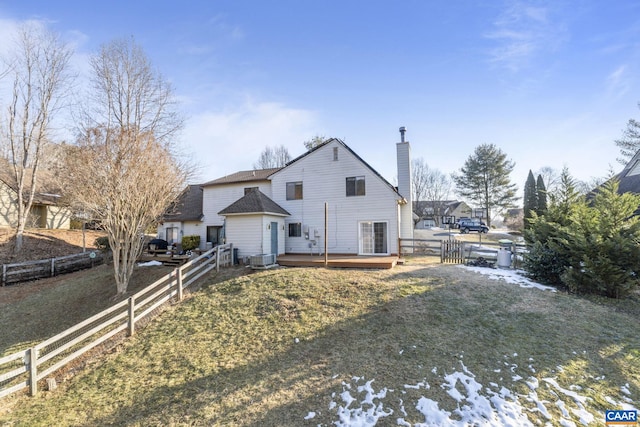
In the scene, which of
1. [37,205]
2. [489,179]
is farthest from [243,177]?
→ [489,179]

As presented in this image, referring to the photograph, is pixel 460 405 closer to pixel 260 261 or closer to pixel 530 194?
pixel 260 261

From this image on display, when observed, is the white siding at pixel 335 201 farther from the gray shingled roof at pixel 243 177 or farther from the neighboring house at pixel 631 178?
the neighboring house at pixel 631 178

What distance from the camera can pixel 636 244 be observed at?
8.12 meters

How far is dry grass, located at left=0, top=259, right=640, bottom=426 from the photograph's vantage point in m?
4.88

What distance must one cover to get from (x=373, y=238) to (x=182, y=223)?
13500 mm

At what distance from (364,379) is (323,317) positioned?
255 cm

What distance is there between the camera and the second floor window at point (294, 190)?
16.6 m

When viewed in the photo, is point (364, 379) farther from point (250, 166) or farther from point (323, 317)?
point (250, 166)

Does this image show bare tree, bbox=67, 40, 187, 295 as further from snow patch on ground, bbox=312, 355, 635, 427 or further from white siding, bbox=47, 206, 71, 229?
white siding, bbox=47, 206, 71, 229

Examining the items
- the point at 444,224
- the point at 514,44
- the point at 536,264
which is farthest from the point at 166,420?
the point at 444,224

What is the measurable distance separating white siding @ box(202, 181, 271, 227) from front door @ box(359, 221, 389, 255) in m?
7.19

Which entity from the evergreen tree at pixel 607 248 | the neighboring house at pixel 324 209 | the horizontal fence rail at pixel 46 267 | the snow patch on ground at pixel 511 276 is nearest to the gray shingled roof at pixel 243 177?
the neighboring house at pixel 324 209

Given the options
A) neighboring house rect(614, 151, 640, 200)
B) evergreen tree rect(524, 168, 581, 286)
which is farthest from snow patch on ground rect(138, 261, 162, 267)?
neighboring house rect(614, 151, 640, 200)

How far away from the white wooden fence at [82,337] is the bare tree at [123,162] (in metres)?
3.23
